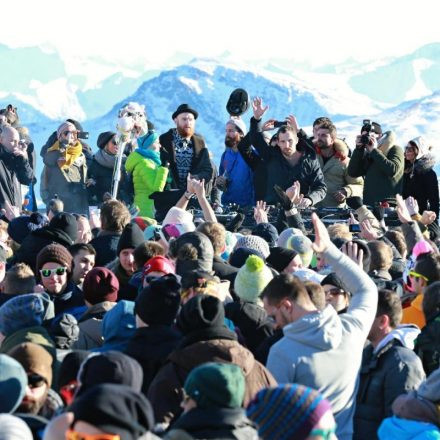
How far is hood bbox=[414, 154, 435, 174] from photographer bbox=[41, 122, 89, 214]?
143 inches

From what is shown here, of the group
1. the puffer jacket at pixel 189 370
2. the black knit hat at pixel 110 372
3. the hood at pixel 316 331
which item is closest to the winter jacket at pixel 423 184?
the hood at pixel 316 331

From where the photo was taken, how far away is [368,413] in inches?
252

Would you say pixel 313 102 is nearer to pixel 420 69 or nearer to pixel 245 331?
pixel 420 69

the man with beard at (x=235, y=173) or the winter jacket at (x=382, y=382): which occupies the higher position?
the winter jacket at (x=382, y=382)

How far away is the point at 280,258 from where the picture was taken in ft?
27.3

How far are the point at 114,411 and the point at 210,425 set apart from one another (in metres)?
0.69

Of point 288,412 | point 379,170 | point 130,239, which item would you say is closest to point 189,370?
point 288,412

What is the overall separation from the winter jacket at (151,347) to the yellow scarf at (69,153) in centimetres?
773

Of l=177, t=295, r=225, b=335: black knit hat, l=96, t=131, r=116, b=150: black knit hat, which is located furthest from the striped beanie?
l=96, t=131, r=116, b=150: black knit hat

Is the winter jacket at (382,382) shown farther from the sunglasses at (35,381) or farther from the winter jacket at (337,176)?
the winter jacket at (337,176)

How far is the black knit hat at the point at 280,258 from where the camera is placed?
831 centimetres

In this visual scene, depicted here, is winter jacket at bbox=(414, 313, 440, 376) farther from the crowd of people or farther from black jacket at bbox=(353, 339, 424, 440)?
black jacket at bbox=(353, 339, 424, 440)

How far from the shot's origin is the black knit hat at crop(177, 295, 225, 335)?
19.0 feet

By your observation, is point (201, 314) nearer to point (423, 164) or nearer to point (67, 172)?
point (423, 164)
